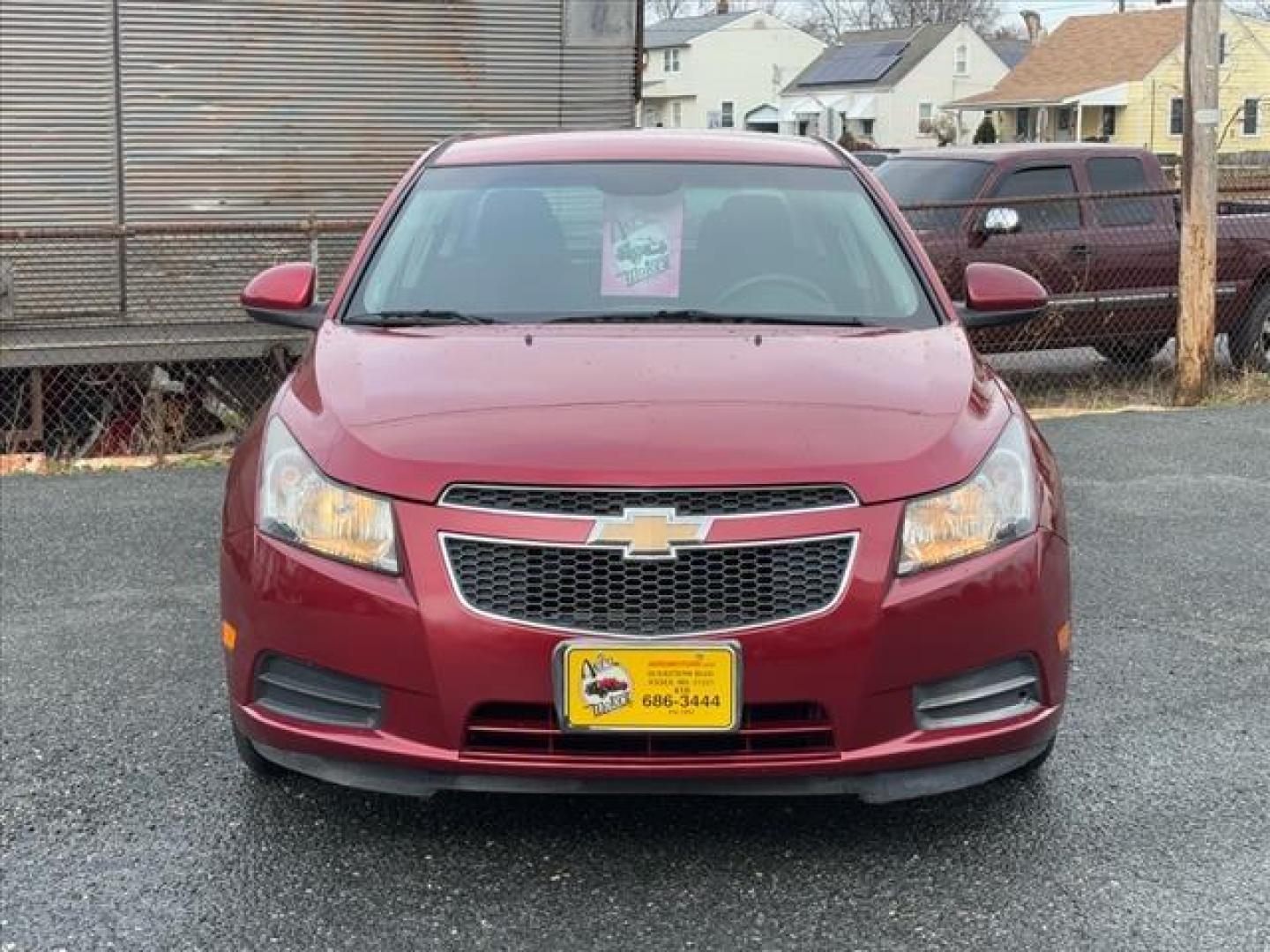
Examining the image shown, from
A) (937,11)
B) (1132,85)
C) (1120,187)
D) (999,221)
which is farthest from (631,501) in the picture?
(937,11)

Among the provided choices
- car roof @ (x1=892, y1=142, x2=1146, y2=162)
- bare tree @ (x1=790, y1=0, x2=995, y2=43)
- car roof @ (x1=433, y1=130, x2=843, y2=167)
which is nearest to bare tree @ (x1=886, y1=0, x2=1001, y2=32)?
bare tree @ (x1=790, y1=0, x2=995, y2=43)

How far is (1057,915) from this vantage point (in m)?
2.99

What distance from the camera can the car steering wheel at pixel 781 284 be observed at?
155 inches

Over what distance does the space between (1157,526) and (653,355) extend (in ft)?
12.0

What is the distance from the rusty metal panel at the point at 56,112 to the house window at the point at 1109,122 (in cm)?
4559

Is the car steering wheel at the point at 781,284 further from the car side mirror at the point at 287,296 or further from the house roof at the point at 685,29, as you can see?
the house roof at the point at 685,29

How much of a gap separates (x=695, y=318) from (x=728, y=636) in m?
1.19

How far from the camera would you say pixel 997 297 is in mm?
4316

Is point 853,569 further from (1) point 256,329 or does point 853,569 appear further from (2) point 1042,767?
(1) point 256,329

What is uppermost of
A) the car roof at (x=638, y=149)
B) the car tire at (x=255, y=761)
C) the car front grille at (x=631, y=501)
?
the car roof at (x=638, y=149)

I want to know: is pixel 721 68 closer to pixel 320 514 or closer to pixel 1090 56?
pixel 1090 56

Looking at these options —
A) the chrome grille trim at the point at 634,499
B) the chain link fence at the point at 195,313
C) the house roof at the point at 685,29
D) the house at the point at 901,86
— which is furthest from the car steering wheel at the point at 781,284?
the house roof at the point at 685,29

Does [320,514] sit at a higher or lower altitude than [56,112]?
lower

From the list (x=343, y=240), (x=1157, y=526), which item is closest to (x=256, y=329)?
(x=343, y=240)
